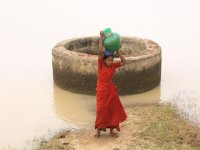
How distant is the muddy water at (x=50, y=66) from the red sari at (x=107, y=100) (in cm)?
115

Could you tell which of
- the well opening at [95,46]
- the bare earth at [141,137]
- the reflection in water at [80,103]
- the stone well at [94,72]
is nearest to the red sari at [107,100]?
the bare earth at [141,137]

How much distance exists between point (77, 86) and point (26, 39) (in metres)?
5.20

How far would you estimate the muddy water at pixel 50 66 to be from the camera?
769 cm

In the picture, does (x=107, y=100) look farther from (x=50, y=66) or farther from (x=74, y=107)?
(x=50, y=66)

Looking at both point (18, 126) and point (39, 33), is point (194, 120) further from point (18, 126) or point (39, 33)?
point (39, 33)

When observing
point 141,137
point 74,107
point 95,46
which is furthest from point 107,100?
point 95,46

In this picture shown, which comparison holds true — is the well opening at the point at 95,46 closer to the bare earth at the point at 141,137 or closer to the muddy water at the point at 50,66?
the muddy water at the point at 50,66

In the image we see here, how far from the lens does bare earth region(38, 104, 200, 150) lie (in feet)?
20.1

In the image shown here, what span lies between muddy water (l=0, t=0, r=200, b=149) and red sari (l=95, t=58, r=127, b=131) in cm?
115

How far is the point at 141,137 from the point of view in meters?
6.41

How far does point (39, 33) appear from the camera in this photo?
14.5m

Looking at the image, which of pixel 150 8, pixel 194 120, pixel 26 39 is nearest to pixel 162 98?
pixel 194 120

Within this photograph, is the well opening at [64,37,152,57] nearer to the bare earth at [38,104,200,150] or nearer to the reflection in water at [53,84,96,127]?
the reflection in water at [53,84,96,127]

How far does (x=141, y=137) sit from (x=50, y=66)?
4.86m
